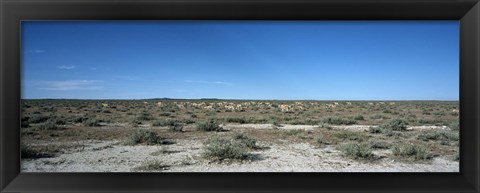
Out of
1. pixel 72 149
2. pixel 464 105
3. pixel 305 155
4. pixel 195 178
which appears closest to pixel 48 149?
pixel 72 149

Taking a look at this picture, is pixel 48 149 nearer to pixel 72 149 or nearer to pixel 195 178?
pixel 72 149

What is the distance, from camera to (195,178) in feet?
4.58

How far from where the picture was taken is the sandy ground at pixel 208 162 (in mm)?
2379

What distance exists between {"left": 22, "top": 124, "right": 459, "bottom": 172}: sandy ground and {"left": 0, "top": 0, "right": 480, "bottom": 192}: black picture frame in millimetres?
788

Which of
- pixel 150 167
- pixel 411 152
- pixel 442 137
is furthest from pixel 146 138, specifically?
pixel 442 137

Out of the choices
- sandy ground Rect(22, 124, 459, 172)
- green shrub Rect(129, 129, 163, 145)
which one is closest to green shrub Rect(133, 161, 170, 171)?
sandy ground Rect(22, 124, 459, 172)

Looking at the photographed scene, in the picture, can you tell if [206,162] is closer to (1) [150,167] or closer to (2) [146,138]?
(1) [150,167]

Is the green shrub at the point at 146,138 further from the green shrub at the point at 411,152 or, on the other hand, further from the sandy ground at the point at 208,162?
the green shrub at the point at 411,152

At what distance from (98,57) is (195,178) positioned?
464cm
